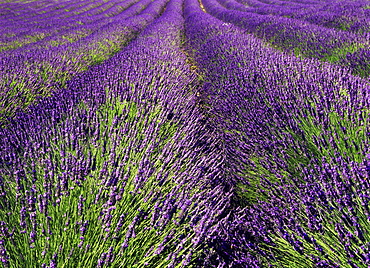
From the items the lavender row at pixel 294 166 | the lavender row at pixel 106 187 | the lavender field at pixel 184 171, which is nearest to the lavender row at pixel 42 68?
the lavender field at pixel 184 171

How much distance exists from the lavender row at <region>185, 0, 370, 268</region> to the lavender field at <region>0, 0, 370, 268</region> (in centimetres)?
1

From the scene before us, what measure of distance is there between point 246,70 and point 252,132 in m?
1.03

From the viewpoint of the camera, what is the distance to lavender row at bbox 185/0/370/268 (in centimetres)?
137

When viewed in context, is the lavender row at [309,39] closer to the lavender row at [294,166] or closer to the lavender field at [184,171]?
the lavender field at [184,171]

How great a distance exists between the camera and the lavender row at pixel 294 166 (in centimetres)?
137

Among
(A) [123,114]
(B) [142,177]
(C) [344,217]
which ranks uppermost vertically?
(A) [123,114]

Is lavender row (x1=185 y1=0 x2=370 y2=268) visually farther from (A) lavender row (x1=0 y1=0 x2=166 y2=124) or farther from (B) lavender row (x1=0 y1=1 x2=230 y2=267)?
(A) lavender row (x1=0 y1=0 x2=166 y2=124)

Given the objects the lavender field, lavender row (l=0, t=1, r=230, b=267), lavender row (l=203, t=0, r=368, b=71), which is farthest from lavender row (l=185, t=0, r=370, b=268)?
lavender row (l=203, t=0, r=368, b=71)

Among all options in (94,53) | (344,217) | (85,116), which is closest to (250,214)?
(344,217)

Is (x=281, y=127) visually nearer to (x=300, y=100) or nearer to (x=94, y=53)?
(x=300, y=100)

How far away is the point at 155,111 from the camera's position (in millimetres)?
2342

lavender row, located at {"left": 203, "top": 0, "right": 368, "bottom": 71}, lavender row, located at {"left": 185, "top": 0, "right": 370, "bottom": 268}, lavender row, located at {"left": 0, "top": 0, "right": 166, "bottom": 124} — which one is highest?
lavender row, located at {"left": 0, "top": 0, "right": 166, "bottom": 124}

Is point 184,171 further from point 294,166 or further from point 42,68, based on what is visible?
point 42,68

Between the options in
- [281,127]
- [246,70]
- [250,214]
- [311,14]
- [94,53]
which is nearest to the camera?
[250,214]
